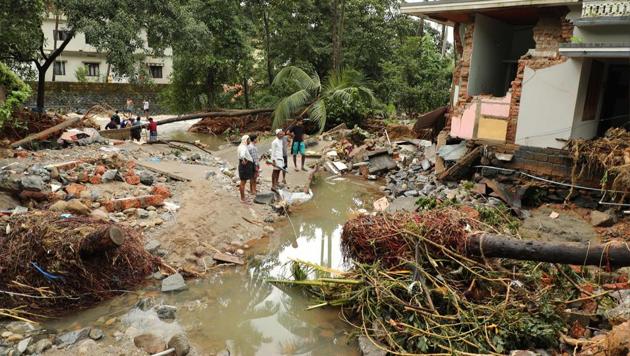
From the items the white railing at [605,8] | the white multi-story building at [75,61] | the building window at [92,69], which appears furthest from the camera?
the building window at [92,69]

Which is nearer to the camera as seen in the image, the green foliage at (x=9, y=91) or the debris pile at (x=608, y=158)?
the debris pile at (x=608, y=158)

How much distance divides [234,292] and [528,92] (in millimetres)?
7818

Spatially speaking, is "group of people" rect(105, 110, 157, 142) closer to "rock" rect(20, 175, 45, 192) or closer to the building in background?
"rock" rect(20, 175, 45, 192)

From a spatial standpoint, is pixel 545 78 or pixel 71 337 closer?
pixel 71 337

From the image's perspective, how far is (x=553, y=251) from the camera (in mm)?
4773

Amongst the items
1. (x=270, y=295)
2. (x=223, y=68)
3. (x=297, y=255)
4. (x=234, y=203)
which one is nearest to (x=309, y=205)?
(x=234, y=203)

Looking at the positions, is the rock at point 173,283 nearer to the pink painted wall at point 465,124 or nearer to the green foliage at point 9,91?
the green foliage at point 9,91

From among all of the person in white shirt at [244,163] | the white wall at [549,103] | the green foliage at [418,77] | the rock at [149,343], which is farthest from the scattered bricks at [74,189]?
the green foliage at [418,77]

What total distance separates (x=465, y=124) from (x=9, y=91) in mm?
11493

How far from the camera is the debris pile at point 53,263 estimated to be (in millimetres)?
5410

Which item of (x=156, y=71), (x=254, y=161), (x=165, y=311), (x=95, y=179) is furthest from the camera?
(x=156, y=71)

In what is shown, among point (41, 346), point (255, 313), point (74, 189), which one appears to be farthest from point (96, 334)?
point (74, 189)

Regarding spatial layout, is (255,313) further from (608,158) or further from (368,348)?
(608,158)

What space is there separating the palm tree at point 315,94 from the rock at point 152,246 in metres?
11.5
